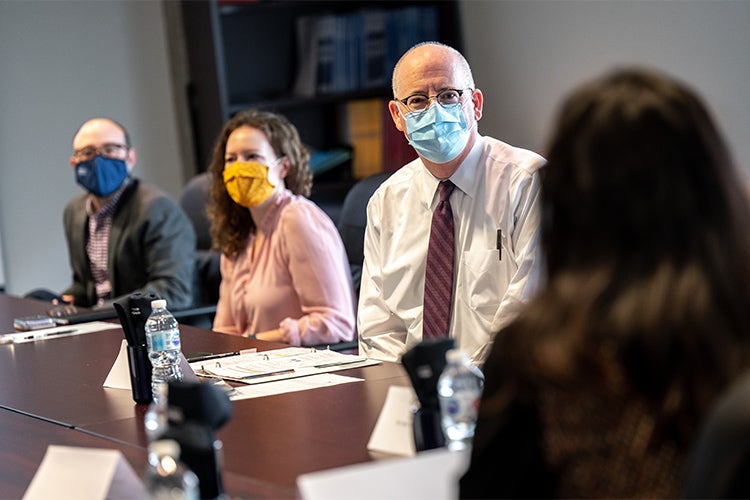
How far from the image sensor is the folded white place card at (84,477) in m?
1.61

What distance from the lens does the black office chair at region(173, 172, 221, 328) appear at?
173 inches

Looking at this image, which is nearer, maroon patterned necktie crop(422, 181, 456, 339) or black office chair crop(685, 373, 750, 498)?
black office chair crop(685, 373, 750, 498)

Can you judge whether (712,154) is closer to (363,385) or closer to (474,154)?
(363,385)

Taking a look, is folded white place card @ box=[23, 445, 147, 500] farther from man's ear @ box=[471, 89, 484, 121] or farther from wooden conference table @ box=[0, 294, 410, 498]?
man's ear @ box=[471, 89, 484, 121]

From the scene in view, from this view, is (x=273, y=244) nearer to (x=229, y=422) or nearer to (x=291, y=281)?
(x=291, y=281)

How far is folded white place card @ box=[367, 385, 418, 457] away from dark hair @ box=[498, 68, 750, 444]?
0.66 metres

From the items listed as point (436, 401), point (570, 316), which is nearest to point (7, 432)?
point (436, 401)

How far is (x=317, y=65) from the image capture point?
20.1 feet

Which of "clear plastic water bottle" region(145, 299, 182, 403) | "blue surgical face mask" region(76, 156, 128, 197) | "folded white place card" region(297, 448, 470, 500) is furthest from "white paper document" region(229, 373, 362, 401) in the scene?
"blue surgical face mask" region(76, 156, 128, 197)

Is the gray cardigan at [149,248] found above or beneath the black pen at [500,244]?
beneath

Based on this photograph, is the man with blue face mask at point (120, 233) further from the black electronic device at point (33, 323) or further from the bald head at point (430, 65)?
the bald head at point (430, 65)

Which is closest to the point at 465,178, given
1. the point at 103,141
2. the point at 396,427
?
the point at 396,427

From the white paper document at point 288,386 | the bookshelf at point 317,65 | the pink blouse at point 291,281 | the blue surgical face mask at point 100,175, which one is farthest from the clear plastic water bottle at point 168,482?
the bookshelf at point 317,65

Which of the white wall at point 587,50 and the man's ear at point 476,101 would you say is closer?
the man's ear at point 476,101
